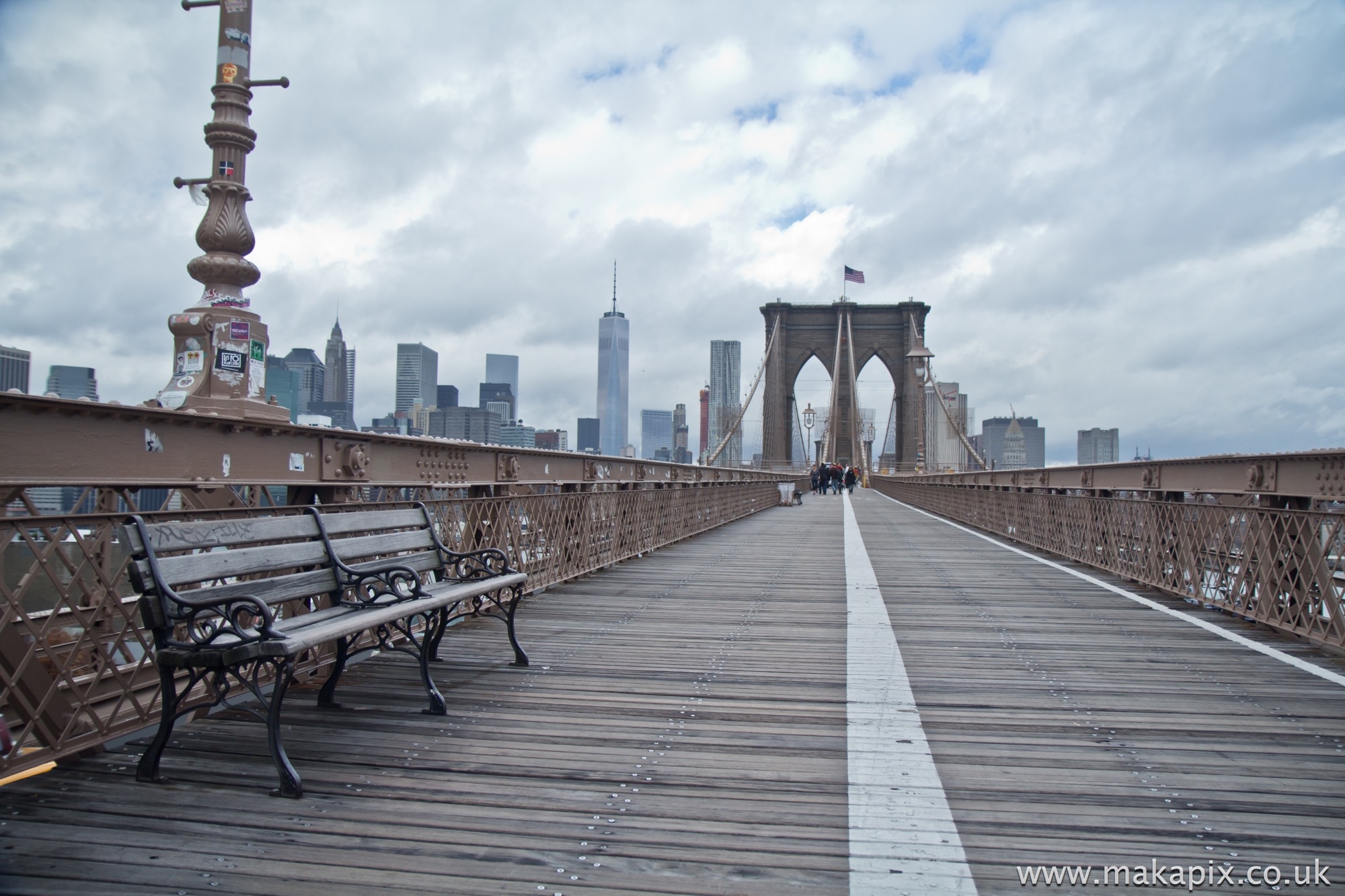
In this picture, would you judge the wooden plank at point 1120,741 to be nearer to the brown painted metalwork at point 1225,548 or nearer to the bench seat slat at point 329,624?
the brown painted metalwork at point 1225,548

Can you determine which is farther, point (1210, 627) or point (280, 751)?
point (1210, 627)

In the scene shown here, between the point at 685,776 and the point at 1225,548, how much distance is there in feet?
16.6

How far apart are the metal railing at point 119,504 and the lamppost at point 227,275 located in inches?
154

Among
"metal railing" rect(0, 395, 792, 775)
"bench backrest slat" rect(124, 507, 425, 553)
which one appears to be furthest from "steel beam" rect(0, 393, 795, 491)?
"bench backrest slat" rect(124, 507, 425, 553)

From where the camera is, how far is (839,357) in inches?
3066

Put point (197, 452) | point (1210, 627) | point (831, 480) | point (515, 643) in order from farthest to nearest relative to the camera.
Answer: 1. point (831, 480)
2. point (1210, 627)
3. point (515, 643)
4. point (197, 452)

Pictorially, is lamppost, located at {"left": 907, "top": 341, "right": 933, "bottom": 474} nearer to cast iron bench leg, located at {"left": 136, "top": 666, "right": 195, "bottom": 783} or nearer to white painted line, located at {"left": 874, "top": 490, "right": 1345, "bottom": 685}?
white painted line, located at {"left": 874, "top": 490, "right": 1345, "bottom": 685}

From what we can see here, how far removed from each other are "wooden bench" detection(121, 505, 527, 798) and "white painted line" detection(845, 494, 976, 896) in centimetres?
168

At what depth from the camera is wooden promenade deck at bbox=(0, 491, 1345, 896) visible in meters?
2.20

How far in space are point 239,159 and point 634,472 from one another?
21.4ft

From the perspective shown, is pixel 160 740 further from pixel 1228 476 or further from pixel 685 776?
pixel 1228 476

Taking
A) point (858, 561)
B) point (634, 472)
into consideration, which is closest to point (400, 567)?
point (634, 472)

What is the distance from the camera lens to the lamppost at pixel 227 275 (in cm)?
966

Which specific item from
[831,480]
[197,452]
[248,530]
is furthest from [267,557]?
[831,480]
